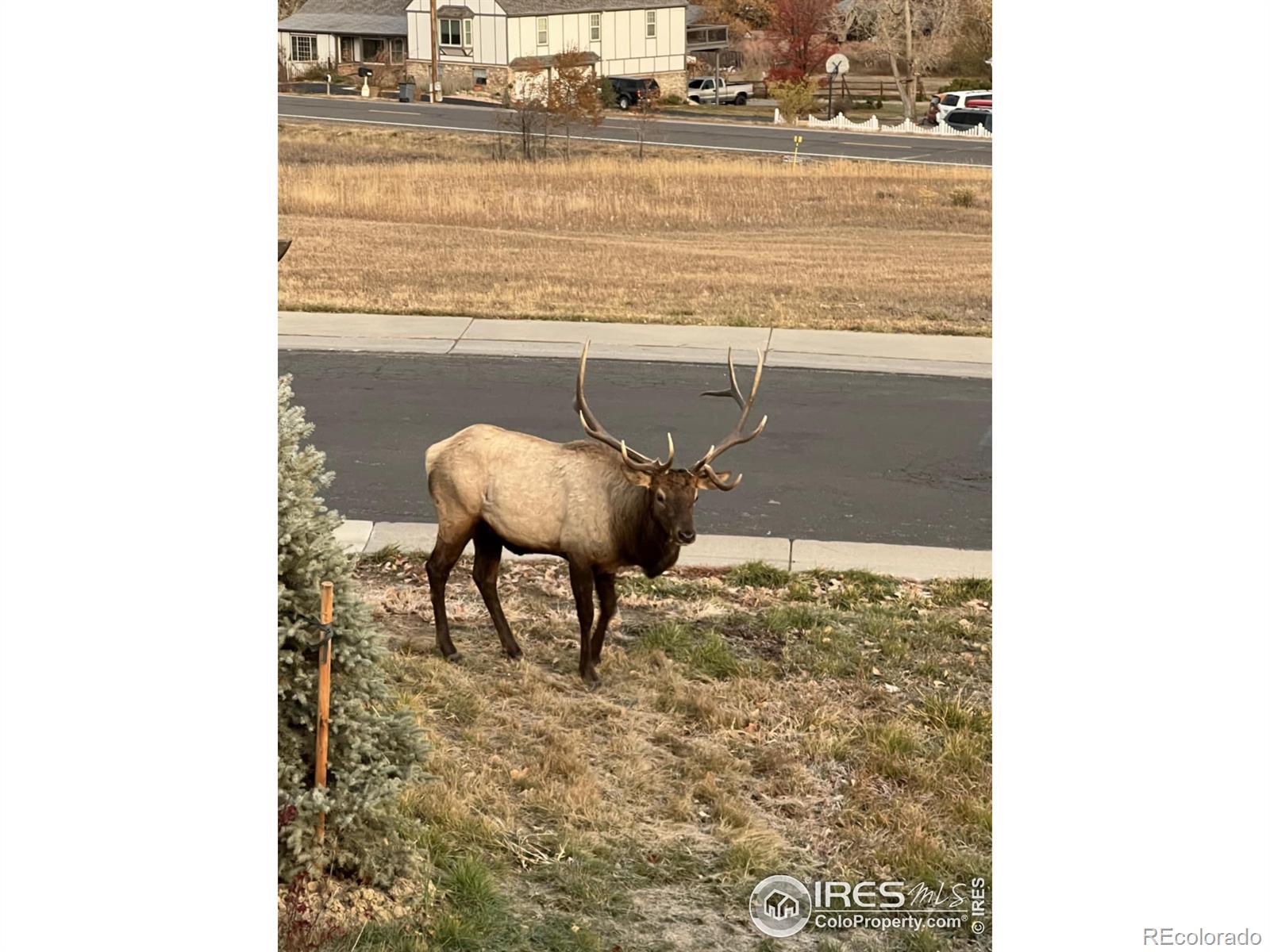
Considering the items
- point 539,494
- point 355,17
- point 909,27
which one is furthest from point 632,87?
point 539,494

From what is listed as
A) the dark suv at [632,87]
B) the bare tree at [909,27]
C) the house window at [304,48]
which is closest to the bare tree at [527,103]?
the dark suv at [632,87]

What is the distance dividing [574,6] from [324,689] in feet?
13.1

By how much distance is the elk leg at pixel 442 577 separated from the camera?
24.5 ft

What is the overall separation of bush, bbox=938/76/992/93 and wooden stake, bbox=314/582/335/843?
14.2 feet

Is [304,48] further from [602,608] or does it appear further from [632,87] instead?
[602,608]

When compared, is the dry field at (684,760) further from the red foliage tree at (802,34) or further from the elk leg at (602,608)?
the red foliage tree at (802,34)

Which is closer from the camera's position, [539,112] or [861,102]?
[861,102]

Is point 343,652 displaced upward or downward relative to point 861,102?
downward

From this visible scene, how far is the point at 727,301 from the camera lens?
10344 millimetres

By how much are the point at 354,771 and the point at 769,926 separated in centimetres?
154

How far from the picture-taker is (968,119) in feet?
28.2

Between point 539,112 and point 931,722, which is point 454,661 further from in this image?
point 539,112

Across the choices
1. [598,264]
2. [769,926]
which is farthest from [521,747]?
[598,264]

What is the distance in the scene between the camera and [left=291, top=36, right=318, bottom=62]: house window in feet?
29.5
